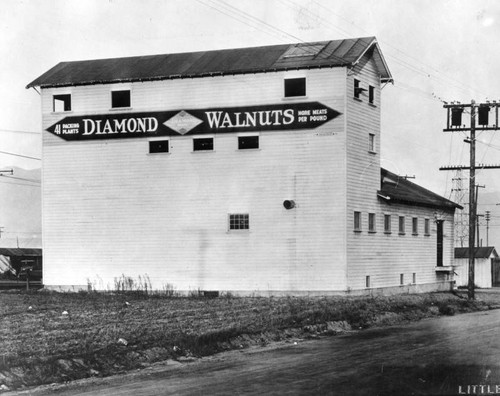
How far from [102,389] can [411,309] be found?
58.9 feet

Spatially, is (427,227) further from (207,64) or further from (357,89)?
(207,64)

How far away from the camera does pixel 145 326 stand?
64.0ft

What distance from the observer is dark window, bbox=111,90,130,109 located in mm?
37219

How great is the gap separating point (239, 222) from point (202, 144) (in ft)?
14.3

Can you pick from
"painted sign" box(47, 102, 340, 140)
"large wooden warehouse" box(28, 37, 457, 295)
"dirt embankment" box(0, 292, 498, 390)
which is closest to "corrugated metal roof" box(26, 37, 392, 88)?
"large wooden warehouse" box(28, 37, 457, 295)

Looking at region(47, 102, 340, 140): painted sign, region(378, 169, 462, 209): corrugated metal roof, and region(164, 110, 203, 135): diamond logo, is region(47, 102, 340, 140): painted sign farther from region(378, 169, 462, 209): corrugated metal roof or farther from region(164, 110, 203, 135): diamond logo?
region(378, 169, 462, 209): corrugated metal roof

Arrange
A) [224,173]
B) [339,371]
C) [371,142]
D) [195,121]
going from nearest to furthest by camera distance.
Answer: [339,371]
[224,173]
[195,121]
[371,142]

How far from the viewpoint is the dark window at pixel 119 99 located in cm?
3722

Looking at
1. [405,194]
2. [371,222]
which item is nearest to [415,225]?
[405,194]

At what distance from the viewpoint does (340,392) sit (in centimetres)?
1058

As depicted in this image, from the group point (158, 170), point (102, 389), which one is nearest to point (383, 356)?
point (102, 389)

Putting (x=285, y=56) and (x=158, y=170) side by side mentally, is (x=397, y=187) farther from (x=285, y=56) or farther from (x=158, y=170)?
(x=158, y=170)

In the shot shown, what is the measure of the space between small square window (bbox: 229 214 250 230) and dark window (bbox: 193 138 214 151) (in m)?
3.63

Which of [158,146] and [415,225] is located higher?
[158,146]
